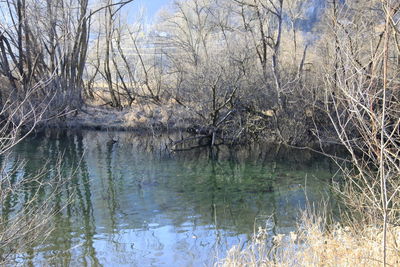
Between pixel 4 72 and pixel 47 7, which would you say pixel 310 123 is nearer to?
pixel 47 7

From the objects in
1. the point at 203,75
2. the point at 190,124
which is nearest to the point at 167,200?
the point at 203,75

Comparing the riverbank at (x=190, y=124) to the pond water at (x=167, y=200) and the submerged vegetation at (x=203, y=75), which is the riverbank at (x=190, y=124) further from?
the pond water at (x=167, y=200)

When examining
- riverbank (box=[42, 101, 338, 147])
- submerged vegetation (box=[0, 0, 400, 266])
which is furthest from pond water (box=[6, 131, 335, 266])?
submerged vegetation (box=[0, 0, 400, 266])

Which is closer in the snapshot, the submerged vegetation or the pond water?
the pond water

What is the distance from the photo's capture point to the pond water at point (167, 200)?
733 cm

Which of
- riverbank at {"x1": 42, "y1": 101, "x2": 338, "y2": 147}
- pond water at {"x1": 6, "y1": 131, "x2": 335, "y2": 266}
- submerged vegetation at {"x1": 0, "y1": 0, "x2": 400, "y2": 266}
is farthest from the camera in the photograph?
riverbank at {"x1": 42, "y1": 101, "x2": 338, "y2": 147}

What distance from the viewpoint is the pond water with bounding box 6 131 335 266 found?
7.33m

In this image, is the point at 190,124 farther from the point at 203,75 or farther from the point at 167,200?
the point at 167,200

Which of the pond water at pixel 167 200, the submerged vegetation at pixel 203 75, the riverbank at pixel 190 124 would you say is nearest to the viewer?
the pond water at pixel 167 200

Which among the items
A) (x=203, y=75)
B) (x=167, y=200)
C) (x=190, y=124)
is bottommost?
(x=190, y=124)

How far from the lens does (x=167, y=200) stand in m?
10.3

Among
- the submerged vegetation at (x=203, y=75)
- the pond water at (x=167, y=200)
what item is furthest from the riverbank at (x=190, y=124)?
the pond water at (x=167, y=200)

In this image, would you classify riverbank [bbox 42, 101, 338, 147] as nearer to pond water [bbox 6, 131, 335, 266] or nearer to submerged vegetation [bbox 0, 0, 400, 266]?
submerged vegetation [bbox 0, 0, 400, 266]

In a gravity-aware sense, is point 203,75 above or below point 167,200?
above
